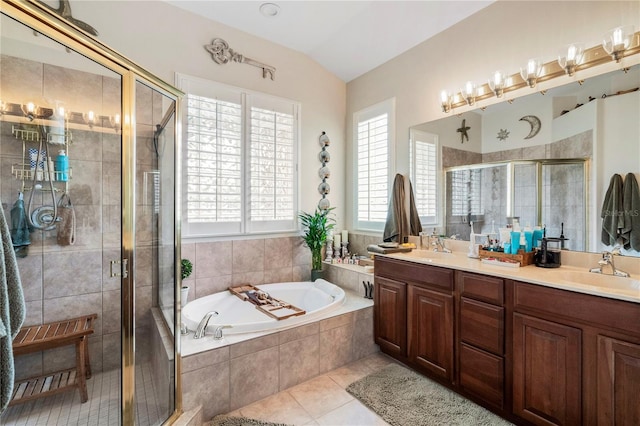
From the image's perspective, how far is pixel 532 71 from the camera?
81.6 inches

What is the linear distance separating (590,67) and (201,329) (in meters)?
3.13

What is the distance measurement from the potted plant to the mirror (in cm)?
131

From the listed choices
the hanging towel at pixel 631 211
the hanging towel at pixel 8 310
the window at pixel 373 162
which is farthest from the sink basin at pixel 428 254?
the hanging towel at pixel 8 310

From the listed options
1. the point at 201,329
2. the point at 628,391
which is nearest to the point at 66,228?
the point at 201,329

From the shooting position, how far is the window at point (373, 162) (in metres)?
3.25

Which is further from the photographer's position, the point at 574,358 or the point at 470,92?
the point at 470,92

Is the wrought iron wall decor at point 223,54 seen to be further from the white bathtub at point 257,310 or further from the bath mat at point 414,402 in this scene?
the bath mat at point 414,402

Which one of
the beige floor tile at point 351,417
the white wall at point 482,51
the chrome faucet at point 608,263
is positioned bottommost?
the beige floor tile at point 351,417

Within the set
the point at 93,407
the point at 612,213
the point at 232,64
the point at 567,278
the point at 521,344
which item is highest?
the point at 232,64

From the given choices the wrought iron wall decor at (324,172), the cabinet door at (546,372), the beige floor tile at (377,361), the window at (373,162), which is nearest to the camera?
the cabinet door at (546,372)

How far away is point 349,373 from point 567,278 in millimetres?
1702

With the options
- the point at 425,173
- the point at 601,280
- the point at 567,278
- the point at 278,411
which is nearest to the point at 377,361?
the point at 278,411

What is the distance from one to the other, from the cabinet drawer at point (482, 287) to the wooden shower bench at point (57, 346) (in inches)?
99.5

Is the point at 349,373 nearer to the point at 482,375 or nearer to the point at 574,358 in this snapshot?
the point at 482,375
